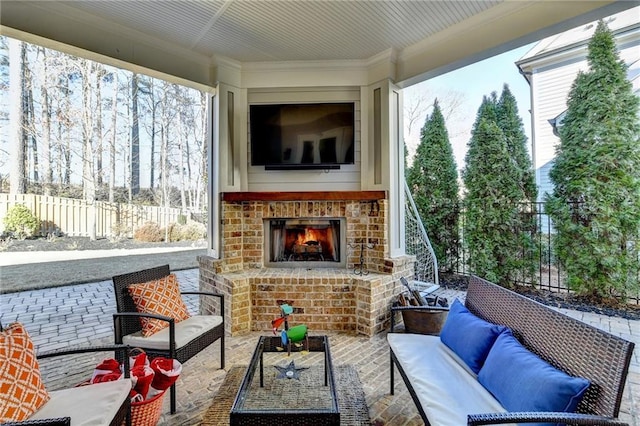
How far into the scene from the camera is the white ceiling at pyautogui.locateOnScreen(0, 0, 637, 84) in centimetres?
252

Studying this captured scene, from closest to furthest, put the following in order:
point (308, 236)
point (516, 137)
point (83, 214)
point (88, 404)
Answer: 1. point (88, 404)
2. point (308, 236)
3. point (516, 137)
4. point (83, 214)

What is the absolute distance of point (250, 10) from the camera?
267 centimetres

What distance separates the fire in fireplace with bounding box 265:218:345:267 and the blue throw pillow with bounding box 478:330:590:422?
7.34 feet

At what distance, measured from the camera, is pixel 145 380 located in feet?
5.93

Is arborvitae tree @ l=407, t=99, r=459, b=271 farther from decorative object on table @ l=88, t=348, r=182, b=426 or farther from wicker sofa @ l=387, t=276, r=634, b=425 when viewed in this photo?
decorative object on table @ l=88, t=348, r=182, b=426

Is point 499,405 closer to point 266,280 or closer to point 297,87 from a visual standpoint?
point 266,280

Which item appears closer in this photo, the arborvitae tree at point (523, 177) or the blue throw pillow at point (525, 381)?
the blue throw pillow at point (525, 381)

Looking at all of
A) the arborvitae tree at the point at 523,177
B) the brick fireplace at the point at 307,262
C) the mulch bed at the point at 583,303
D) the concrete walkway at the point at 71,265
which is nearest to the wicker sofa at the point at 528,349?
the brick fireplace at the point at 307,262

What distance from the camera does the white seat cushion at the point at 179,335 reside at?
2.13 m

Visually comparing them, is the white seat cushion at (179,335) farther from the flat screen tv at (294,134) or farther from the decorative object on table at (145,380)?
the flat screen tv at (294,134)

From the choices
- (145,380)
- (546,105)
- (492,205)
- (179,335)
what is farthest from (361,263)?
(546,105)

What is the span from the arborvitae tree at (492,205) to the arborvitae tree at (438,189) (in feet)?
1.12

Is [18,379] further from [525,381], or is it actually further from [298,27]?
[298,27]

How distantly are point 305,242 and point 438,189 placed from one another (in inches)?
109
